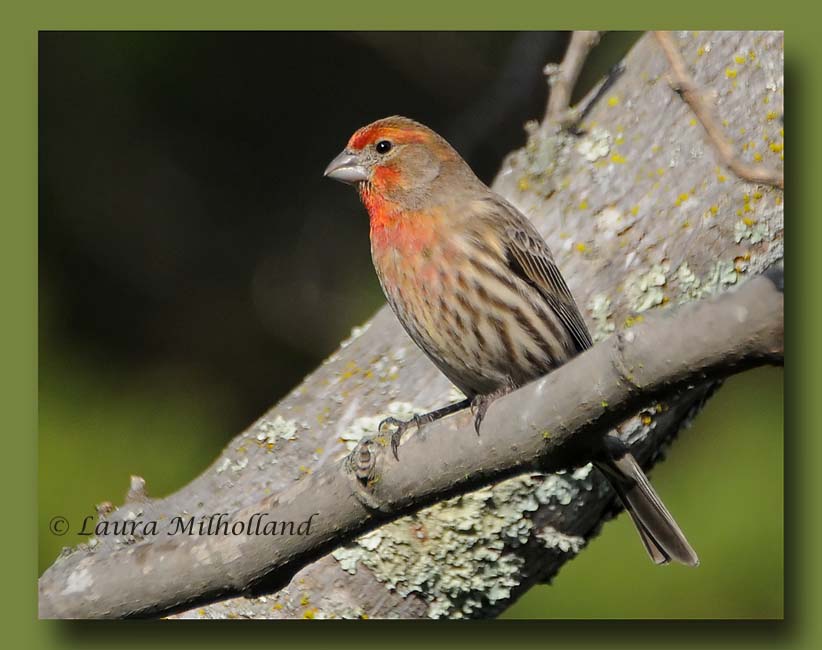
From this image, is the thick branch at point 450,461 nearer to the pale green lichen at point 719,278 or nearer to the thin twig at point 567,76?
the pale green lichen at point 719,278

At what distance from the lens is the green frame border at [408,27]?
396cm

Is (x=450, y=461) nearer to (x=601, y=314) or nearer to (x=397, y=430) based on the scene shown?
(x=397, y=430)

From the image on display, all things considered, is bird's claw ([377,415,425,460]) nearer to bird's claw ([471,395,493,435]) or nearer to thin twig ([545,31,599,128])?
bird's claw ([471,395,493,435])

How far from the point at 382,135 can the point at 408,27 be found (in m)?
0.41

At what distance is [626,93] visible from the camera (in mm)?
4543

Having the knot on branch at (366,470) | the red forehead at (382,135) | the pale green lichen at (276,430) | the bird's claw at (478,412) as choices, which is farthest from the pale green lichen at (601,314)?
the knot on branch at (366,470)

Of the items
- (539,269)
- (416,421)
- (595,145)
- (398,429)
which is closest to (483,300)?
(539,269)

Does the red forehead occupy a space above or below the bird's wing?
above

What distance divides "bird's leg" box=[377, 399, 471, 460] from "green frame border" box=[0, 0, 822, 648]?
2.49 ft

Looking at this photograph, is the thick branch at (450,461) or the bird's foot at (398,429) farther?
the bird's foot at (398,429)

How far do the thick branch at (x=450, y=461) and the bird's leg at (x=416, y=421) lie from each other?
51mm

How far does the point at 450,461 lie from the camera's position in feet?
10.0

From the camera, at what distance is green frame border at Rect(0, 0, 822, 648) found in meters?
3.96

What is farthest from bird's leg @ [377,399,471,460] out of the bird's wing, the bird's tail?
the bird's tail
